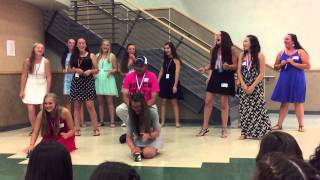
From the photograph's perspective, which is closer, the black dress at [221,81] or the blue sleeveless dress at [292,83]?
the black dress at [221,81]

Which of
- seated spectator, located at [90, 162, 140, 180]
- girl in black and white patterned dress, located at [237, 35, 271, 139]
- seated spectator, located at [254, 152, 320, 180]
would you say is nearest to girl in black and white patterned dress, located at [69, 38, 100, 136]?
girl in black and white patterned dress, located at [237, 35, 271, 139]

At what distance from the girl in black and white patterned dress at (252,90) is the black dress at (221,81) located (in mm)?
167

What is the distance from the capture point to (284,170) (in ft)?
3.66

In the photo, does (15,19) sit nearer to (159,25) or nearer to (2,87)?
(2,87)

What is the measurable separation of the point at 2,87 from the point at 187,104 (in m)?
3.20

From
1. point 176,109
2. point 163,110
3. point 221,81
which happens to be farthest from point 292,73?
point 163,110

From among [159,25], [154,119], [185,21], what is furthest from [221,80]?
[185,21]

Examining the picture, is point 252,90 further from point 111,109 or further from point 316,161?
point 316,161

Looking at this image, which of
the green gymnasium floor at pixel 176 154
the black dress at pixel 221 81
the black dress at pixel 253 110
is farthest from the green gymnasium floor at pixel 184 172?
the black dress at pixel 221 81

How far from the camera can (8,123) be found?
6766 millimetres

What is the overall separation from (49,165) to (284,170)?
2.86ft

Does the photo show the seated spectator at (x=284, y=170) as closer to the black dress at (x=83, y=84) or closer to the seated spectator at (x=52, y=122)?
the seated spectator at (x=52, y=122)

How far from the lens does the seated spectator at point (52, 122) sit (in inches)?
178

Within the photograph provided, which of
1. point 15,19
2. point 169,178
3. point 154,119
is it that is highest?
point 15,19
